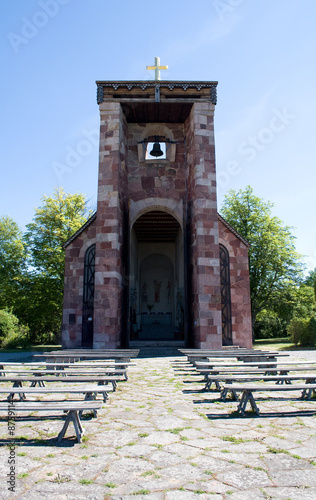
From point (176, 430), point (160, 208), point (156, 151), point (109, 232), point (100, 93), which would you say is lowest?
point (176, 430)

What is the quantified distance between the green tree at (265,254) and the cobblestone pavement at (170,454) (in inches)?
827

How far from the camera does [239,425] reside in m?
4.23

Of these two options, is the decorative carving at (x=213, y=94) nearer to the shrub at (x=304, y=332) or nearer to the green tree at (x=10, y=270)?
the shrub at (x=304, y=332)

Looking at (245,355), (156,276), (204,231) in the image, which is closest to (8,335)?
(156,276)

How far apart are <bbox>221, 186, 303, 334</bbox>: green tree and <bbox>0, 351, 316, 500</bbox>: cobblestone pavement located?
21.0 m

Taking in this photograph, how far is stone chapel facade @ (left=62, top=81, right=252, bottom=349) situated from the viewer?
41.7ft

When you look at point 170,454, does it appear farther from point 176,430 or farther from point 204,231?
point 204,231

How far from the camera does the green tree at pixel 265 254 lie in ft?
84.4

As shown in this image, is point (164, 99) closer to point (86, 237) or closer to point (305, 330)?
point (86, 237)

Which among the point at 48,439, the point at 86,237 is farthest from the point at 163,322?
the point at 48,439

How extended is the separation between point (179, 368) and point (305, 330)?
13808 mm

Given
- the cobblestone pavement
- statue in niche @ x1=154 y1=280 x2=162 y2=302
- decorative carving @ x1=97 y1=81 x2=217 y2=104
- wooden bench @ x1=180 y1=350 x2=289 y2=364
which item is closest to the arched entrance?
statue in niche @ x1=154 y1=280 x2=162 y2=302

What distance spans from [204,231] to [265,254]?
1362 centimetres

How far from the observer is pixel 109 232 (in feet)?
42.8
